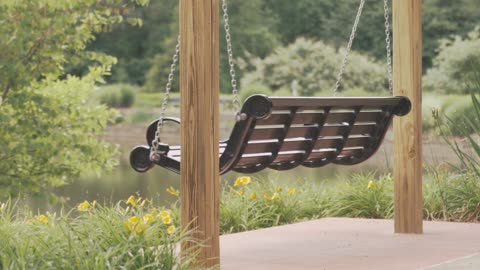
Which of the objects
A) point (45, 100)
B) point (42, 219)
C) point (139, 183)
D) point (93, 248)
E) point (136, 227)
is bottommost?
point (93, 248)

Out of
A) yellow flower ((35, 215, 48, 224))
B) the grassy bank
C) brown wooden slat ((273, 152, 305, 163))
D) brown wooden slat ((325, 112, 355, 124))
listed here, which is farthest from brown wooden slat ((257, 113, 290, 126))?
yellow flower ((35, 215, 48, 224))

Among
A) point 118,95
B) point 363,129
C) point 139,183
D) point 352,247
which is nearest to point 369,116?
point 363,129

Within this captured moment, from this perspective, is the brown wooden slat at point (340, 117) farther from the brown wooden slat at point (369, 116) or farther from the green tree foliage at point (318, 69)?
the green tree foliage at point (318, 69)

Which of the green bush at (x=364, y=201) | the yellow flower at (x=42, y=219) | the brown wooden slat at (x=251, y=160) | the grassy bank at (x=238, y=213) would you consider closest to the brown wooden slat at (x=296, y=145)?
the brown wooden slat at (x=251, y=160)

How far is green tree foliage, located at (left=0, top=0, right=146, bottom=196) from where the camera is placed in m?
10.2

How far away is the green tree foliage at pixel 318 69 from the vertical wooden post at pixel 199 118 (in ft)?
66.7

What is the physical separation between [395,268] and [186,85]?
4.06 feet

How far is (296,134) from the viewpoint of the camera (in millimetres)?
5086

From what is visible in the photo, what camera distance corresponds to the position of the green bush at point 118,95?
2617 cm

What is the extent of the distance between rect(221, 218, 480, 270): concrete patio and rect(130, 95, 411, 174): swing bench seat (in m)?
0.42

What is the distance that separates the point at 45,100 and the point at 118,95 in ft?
53.0

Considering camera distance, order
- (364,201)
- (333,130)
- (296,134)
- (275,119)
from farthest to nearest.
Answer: (364,201), (333,130), (296,134), (275,119)

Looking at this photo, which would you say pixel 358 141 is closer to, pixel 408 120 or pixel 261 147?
pixel 408 120

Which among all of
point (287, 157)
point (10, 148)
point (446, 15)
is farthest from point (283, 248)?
point (446, 15)
